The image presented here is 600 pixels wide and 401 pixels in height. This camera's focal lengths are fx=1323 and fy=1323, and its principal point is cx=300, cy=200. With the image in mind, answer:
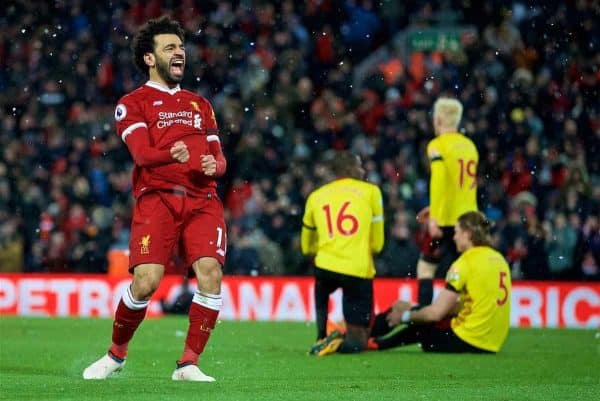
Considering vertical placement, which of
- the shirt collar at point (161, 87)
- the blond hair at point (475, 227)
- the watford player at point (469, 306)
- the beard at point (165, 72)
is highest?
the beard at point (165, 72)

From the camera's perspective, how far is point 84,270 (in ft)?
63.9

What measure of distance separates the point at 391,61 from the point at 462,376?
552 inches

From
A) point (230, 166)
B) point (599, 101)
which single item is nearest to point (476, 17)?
point (599, 101)

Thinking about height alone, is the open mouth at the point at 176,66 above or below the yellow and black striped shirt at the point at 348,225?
above

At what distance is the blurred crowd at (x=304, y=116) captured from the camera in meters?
18.6

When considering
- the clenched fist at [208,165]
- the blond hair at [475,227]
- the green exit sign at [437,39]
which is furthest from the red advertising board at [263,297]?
the clenched fist at [208,165]

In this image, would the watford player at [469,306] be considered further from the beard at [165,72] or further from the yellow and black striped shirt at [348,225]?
the beard at [165,72]

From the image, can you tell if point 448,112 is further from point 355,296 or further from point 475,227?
point 355,296

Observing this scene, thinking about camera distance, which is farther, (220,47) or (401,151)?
(220,47)

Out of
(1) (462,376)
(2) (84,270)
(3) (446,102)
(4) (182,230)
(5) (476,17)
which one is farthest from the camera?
(5) (476,17)

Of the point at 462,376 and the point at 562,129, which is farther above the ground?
the point at 562,129

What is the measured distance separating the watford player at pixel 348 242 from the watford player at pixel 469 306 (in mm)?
354

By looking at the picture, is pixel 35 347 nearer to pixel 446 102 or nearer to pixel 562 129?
pixel 446 102

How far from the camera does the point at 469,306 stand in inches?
439
